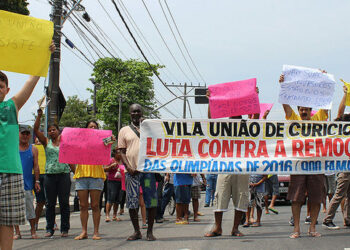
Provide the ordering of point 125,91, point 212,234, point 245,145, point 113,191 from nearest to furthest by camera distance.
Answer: point 212,234 → point 245,145 → point 113,191 → point 125,91

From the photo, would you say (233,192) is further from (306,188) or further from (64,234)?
(64,234)

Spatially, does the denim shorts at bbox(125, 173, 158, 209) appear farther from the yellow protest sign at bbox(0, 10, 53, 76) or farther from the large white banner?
the yellow protest sign at bbox(0, 10, 53, 76)

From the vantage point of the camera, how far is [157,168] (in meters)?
7.95

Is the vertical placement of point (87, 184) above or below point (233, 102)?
below

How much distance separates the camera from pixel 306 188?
25.8 feet

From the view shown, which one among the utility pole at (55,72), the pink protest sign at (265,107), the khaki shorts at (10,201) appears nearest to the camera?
the khaki shorts at (10,201)

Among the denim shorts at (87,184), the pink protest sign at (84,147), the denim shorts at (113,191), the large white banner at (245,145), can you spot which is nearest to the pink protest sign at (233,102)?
the large white banner at (245,145)

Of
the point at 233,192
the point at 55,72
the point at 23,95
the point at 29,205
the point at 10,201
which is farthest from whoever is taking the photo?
the point at 55,72

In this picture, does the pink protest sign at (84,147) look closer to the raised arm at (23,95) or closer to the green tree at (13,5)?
the raised arm at (23,95)

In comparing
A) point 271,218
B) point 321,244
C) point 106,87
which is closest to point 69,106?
point 106,87

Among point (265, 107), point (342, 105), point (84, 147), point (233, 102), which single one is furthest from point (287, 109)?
point (84, 147)

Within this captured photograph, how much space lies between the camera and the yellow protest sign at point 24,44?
4.95 m

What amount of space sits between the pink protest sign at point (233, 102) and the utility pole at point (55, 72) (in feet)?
21.1

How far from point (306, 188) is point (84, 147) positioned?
3.41 meters
